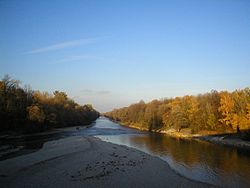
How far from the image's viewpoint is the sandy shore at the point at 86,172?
74.8ft

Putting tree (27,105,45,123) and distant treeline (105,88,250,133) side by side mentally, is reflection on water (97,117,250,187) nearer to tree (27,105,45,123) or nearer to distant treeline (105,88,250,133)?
distant treeline (105,88,250,133)

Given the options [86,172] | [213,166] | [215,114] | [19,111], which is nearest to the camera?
[86,172]

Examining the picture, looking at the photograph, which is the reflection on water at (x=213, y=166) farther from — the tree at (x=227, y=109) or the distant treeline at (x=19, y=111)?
the distant treeline at (x=19, y=111)

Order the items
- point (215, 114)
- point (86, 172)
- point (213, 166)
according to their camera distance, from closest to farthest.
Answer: point (86, 172) → point (213, 166) → point (215, 114)

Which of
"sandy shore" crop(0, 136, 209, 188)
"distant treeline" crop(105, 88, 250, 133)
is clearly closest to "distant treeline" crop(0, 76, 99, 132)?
"sandy shore" crop(0, 136, 209, 188)

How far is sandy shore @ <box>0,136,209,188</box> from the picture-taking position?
2280 cm

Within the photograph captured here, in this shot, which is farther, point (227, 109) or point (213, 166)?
point (227, 109)

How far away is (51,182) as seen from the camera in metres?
22.5

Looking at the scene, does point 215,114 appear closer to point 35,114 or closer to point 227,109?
point 227,109

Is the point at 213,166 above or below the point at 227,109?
below

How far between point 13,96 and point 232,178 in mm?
62358

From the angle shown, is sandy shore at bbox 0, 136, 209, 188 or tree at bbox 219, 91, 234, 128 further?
tree at bbox 219, 91, 234, 128

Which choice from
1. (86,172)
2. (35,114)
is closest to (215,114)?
(35,114)

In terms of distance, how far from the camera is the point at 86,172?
86.3ft
